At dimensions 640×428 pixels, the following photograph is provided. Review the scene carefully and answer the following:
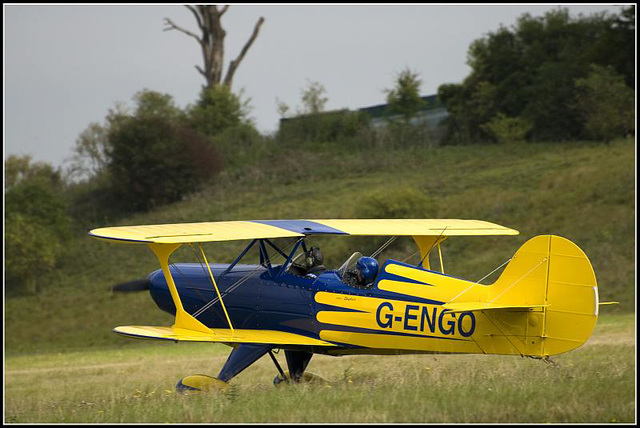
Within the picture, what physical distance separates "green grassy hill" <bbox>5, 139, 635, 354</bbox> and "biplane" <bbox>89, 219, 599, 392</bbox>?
59.1 ft

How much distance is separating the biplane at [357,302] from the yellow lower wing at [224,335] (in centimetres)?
1

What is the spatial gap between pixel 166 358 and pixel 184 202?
27528 millimetres

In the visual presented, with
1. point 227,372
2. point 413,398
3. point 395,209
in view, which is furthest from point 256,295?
point 395,209

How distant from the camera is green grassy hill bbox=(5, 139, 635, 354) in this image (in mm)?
31844

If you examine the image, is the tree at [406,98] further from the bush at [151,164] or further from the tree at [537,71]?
the bush at [151,164]

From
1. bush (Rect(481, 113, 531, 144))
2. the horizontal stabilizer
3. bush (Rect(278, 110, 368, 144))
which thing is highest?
bush (Rect(278, 110, 368, 144))

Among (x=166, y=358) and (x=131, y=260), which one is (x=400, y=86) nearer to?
(x=131, y=260)

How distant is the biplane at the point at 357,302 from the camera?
9.48 metres

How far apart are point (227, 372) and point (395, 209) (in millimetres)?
24212

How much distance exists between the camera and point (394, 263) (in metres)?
10.3

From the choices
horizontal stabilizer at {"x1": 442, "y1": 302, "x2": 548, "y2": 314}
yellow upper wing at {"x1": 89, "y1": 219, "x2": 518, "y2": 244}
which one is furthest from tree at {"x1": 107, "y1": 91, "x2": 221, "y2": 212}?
horizontal stabilizer at {"x1": 442, "y1": 302, "x2": 548, "y2": 314}

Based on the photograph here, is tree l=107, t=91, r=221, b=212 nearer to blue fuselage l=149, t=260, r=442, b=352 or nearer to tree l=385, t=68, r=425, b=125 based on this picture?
Result: tree l=385, t=68, r=425, b=125

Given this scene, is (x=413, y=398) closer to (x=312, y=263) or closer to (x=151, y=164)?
(x=312, y=263)

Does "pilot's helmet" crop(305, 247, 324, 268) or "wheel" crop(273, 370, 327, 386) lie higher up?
"pilot's helmet" crop(305, 247, 324, 268)
